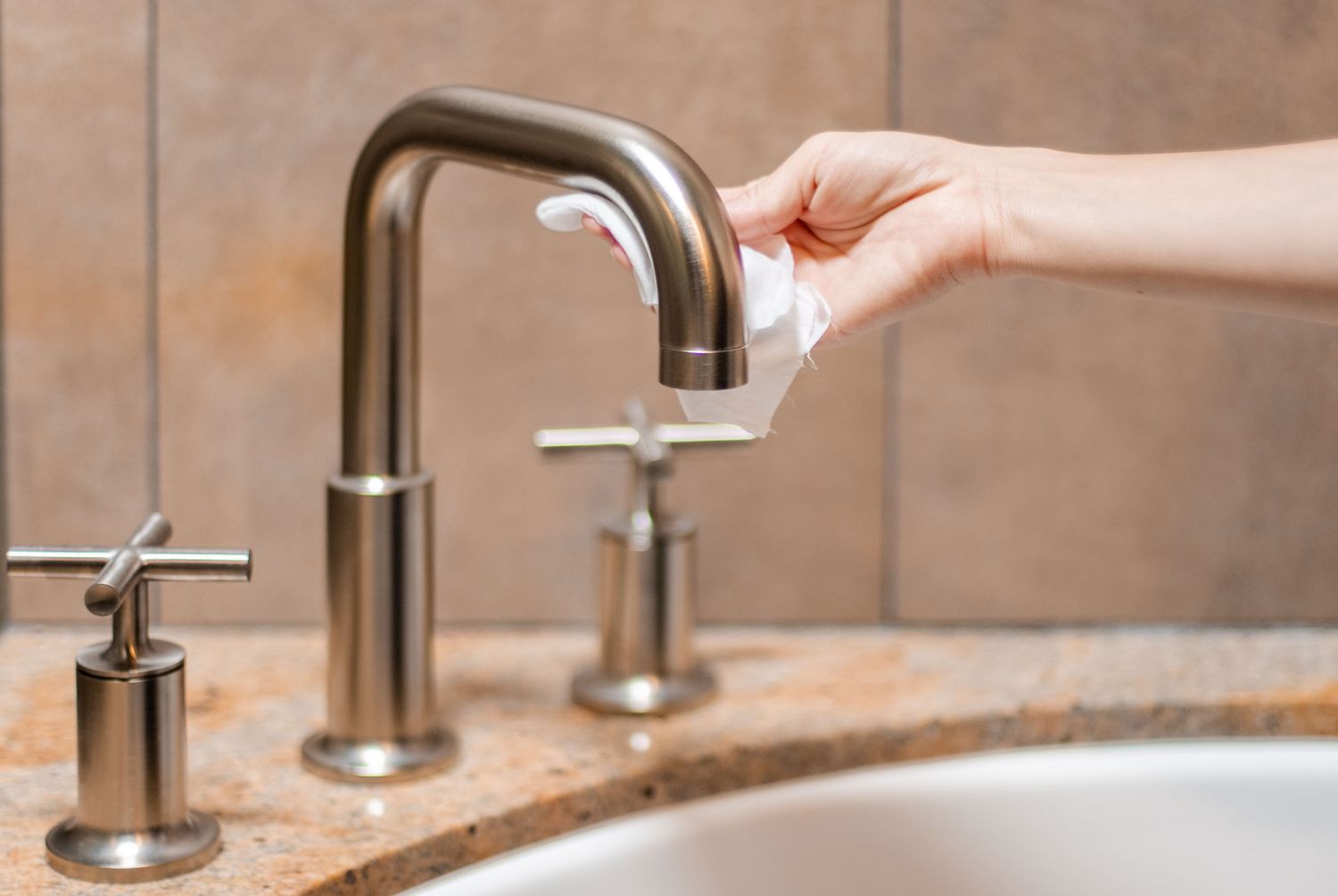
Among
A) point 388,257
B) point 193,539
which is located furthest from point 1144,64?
point 193,539

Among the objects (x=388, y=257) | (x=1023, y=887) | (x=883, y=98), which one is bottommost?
(x=1023, y=887)

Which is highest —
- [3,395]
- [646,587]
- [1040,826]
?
[3,395]

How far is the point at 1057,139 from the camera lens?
0.87 metres

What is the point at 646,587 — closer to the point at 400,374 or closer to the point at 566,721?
the point at 566,721

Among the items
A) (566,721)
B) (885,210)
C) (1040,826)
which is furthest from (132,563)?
(1040,826)

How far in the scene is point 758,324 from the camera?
0.58 meters

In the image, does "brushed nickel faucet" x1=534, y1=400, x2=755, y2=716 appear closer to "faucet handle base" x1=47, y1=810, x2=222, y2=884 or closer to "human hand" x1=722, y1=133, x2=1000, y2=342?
"human hand" x1=722, y1=133, x2=1000, y2=342

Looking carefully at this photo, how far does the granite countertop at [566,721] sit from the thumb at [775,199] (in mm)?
279

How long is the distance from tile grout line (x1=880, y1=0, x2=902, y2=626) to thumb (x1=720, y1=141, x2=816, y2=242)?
0.20m

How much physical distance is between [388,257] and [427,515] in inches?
5.1

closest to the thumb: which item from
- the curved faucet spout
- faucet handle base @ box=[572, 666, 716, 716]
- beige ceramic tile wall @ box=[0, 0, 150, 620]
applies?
the curved faucet spout

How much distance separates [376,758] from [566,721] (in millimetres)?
121

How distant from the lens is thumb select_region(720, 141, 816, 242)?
68 centimetres

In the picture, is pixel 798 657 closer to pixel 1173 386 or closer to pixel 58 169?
pixel 1173 386
